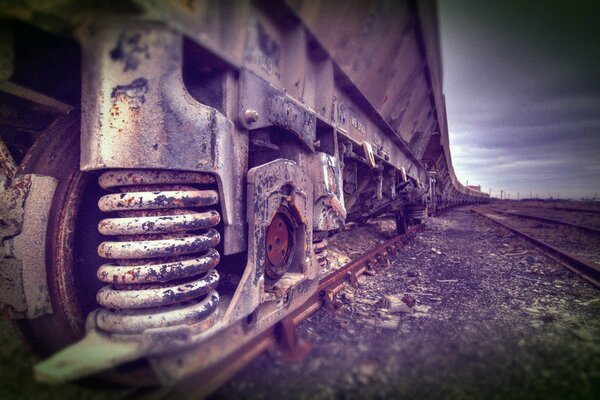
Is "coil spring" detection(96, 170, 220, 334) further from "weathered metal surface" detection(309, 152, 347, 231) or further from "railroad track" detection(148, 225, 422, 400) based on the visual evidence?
"weathered metal surface" detection(309, 152, 347, 231)

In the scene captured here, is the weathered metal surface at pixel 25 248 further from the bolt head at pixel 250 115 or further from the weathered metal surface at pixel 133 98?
the bolt head at pixel 250 115

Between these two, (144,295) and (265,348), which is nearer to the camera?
(144,295)

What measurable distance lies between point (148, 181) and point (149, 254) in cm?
26

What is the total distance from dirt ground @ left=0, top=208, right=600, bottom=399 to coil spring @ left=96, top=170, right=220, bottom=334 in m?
0.24

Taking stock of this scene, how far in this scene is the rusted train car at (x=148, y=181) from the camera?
1030 millimetres

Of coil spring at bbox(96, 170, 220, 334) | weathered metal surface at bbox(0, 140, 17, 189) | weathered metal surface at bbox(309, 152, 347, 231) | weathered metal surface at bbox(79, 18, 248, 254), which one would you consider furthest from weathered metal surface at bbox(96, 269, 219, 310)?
weathered metal surface at bbox(309, 152, 347, 231)

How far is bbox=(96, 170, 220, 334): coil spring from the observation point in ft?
3.54

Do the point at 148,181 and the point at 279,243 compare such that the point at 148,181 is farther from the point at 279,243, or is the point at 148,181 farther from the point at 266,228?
the point at 279,243

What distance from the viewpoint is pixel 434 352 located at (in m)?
1.41

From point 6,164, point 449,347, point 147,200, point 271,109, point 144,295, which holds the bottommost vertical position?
point 449,347

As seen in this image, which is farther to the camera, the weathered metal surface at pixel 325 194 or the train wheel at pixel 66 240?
the weathered metal surface at pixel 325 194

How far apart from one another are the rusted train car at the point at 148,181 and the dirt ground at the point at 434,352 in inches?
5.8

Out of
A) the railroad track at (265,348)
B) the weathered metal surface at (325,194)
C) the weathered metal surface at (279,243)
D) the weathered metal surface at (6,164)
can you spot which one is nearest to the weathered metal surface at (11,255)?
the weathered metal surface at (6,164)

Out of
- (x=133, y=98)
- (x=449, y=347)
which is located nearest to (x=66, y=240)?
(x=133, y=98)
